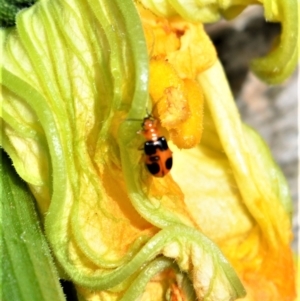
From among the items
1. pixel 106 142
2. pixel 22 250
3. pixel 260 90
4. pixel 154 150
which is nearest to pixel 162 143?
pixel 154 150

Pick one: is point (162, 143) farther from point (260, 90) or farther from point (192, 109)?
point (260, 90)

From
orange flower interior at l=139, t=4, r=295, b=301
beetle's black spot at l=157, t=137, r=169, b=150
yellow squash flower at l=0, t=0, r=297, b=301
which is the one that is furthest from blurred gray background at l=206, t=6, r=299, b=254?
beetle's black spot at l=157, t=137, r=169, b=150

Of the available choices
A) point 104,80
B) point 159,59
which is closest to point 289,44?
point 159,59

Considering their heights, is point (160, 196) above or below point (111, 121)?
below

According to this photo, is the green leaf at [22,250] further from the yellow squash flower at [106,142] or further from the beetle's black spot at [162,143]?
the beetle's black spot at [162,143]

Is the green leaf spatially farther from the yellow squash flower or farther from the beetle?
the beetle

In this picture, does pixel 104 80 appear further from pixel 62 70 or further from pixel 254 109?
pixel 254 109
